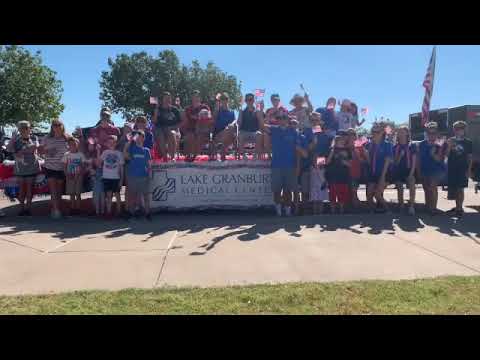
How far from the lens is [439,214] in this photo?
24.2 ft

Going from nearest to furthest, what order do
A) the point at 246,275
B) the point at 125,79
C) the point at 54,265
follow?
the point at 246,275 < the point at 54,265 < the point at 125,79

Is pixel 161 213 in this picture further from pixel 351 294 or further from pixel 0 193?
pixel 0 193

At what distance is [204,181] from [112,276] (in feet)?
13.5

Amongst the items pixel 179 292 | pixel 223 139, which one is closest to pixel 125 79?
pixel 223 139

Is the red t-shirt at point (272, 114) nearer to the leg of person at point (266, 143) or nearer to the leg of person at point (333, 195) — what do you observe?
the leg of person at point (266, 143)

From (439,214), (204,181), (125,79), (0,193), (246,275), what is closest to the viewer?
(246,275)

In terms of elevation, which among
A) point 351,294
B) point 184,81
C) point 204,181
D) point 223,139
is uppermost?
point 184,81

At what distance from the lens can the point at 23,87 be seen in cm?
2575

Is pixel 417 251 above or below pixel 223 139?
below

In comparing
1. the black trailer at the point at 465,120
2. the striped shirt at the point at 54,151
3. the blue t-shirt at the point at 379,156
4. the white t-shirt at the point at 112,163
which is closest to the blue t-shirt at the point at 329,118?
the blue t-shirt at the point at 379,156

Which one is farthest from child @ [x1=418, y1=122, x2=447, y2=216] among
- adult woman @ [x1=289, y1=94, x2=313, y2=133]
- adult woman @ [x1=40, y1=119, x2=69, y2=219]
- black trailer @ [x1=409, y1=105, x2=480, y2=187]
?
adult woman @ [x1=40, y1=119, x2=69, y2=219]

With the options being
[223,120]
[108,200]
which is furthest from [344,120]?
[108,200]

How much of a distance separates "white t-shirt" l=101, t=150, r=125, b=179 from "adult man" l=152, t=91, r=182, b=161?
3.80ft

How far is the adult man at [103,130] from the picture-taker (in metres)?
7.58
